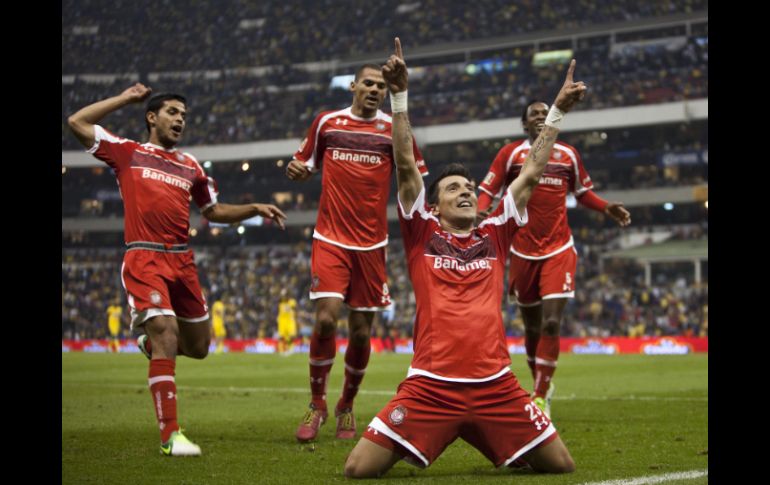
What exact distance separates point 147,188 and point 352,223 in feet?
6.04

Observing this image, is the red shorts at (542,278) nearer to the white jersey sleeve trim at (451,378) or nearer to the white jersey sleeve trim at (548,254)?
the white jersey sleeve trim at (548,254)

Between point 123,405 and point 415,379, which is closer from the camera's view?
point 415,379

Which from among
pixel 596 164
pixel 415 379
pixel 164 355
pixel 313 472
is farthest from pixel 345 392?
pixel 596 164

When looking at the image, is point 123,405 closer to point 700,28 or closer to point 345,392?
point 345,392

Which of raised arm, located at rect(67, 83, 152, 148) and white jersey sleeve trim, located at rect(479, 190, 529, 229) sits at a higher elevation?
raised arm, located at rect(67, 83, 152, 148)

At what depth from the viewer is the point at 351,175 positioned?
911 cm

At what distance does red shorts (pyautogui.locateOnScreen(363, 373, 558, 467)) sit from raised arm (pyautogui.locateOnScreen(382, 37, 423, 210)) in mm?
1156

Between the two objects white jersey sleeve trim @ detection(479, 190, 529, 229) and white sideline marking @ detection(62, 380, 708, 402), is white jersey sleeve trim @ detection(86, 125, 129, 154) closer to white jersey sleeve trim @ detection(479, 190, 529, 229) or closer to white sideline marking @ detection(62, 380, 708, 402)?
white jersey sleeve trim @ detection(479, 190, 529, 229)

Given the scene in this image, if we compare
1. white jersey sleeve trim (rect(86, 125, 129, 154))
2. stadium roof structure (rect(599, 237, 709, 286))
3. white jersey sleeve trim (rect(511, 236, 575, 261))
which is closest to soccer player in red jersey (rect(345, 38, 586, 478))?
white jersey sleeve trim (rect(86, 125, 129, 154))

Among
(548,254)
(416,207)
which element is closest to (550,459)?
(416,207)

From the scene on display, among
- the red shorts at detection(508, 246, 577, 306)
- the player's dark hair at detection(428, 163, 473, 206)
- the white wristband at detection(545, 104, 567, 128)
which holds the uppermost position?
the white wristband at detection(545, 104, 567, 128)

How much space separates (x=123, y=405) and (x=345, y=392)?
5.14 metres

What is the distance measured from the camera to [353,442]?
858 centimetres

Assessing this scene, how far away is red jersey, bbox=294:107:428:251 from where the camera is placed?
9.06 m
